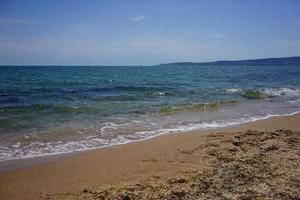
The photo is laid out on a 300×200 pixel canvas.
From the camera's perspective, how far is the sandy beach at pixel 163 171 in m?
4.62

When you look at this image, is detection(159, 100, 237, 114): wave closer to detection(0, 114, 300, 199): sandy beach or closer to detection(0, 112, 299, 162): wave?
detection(0, 112, 299, 162): wave

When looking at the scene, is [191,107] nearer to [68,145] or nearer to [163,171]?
[68,145]

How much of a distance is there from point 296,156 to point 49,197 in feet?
13.3

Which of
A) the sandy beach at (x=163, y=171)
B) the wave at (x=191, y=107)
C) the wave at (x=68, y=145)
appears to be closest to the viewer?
the sandy beach at (x=163, y=171)

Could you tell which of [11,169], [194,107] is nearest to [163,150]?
[11,169]

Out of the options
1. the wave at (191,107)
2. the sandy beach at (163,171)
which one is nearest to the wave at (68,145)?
the sandy beach at (163,171)

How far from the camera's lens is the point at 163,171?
5.66 metres

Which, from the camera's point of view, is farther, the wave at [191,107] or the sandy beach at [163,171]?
the wave at [191,107]

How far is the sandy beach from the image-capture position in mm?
4621

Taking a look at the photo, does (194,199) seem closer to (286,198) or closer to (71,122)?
(286,198)

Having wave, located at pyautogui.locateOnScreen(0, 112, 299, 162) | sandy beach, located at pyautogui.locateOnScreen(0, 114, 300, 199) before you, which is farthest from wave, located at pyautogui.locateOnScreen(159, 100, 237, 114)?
sandy beach, located at pyautogui.locateOnScreen(0, 114, 300, 199)

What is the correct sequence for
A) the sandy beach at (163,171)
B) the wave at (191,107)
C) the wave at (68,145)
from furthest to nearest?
the wave at (191,107) < the wave at (68,145) < the sandy beach at (163,171)

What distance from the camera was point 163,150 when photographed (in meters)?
7.14

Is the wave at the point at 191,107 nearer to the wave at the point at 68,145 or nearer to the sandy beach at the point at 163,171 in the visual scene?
the wave at the point at 68,145
